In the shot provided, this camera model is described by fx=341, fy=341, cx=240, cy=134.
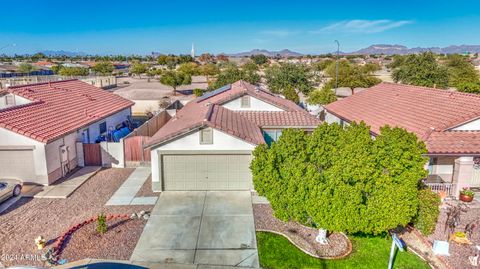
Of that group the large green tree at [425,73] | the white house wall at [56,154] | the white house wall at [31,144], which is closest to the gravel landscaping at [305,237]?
the white house wall at [56,154]

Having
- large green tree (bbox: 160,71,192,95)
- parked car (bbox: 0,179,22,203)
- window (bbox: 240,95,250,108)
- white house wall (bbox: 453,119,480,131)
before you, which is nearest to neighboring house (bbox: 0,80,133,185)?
parked car (bbox: 0,179,22,203)

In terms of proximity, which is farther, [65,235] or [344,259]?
[65,235]

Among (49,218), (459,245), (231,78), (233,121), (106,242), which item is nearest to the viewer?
(106,242)

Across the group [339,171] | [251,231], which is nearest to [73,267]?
[251,231]

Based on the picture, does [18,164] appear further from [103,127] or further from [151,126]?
[151,126]

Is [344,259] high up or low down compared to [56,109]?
down

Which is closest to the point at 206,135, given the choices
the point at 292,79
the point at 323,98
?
the point at 323,98
